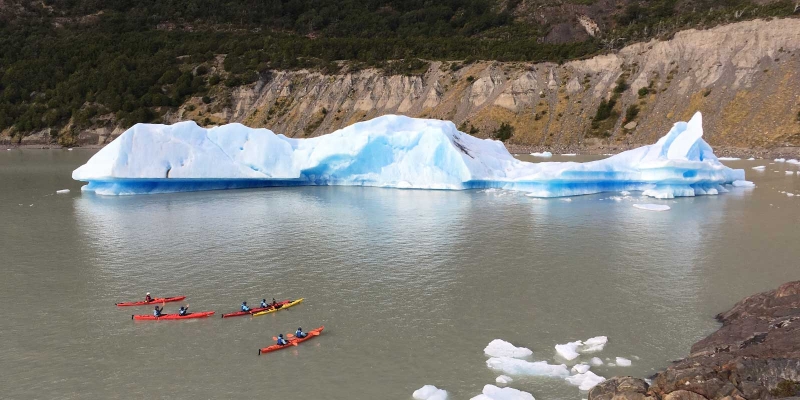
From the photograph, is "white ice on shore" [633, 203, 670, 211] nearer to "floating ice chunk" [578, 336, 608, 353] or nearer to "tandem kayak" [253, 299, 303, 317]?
"floating ice chunk" [578, 336, 608, 353]

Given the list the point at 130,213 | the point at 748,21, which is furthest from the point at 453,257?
the point at 748,21

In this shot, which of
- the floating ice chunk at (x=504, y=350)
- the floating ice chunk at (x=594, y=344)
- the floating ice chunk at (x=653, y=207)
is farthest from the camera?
the floating ice chunk at (x=653, y=207)

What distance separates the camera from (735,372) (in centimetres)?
891

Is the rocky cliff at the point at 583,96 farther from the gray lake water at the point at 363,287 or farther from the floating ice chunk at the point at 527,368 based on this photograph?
the floating ice chunk at the point at 527,368

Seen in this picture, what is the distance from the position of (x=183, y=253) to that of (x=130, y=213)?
978cm

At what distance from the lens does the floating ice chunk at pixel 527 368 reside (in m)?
10.9

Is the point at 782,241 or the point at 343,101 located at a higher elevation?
the point at 343,101

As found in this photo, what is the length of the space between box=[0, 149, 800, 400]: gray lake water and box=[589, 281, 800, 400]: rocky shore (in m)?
0.97

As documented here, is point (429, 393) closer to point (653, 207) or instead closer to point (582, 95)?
point (653, 207)

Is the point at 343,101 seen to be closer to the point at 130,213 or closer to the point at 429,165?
the point at 429,165

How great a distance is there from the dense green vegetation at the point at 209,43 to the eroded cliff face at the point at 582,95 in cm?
305

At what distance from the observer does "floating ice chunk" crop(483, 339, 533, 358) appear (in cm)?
1161

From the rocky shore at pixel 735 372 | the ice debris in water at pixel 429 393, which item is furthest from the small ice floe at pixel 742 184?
the ice debris in water at pixel 429 393

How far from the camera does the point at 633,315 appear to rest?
1388cm
